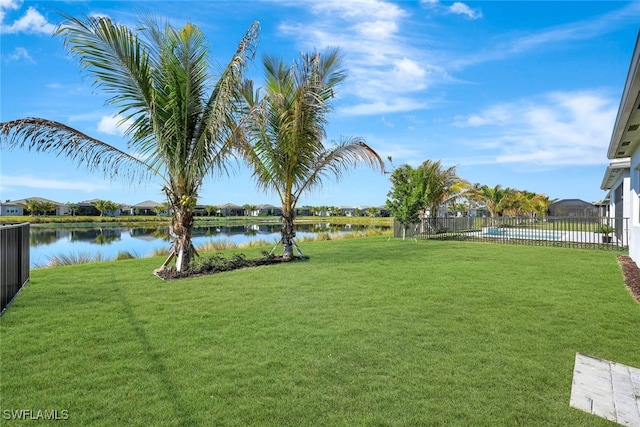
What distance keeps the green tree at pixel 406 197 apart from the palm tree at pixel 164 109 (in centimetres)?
1162

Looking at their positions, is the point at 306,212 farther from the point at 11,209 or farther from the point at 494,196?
the point at 494,196

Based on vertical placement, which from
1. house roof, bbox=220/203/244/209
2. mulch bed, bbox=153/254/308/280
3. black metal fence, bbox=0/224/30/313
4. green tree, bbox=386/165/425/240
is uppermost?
house roof, bbox=220/203/244/209

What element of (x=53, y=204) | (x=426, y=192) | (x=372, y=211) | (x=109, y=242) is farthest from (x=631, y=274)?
(x=372, y=211)

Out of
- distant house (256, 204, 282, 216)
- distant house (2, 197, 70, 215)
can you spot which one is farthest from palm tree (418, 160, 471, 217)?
distant house (256, 204, 282, 216)

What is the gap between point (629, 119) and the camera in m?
6.73

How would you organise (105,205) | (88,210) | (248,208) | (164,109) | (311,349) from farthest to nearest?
(248,208)
(88,210)
(105,205)
(164,109)
(311,349)

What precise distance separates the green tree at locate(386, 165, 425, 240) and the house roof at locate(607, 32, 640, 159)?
8948 millimetres

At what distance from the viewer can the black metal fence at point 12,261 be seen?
17.5 ft

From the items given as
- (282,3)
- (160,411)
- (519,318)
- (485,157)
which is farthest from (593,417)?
(485,157)

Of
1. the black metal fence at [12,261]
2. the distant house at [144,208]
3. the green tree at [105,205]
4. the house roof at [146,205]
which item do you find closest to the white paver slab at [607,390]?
the black metal fence at [12,261]

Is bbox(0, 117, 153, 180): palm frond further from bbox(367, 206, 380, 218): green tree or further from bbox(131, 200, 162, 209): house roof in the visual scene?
bbox(367, 206, 380, 218): green tree

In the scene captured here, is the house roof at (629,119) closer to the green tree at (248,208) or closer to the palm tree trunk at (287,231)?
the palm tree trunk at (287,231)

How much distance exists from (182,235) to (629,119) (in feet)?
30.8

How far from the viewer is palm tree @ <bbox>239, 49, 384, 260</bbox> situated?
986 cm
